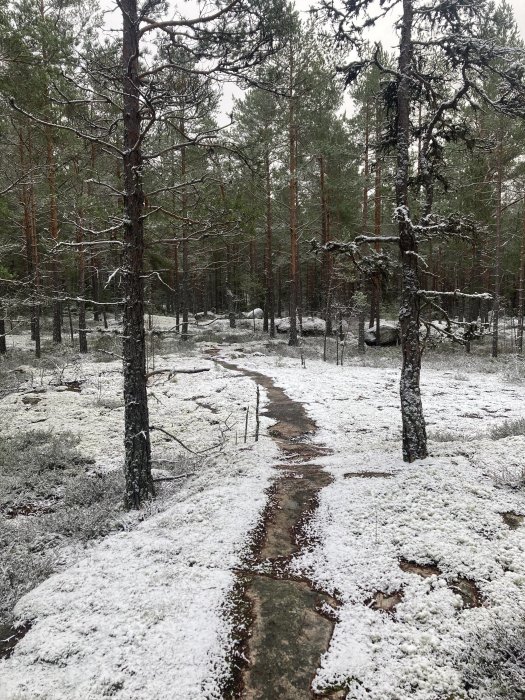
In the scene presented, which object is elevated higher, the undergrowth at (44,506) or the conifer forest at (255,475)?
the conifer forest at (255,475)

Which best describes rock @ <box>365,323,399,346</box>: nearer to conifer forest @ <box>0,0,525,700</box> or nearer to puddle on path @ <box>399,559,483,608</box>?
conifer forest @ <box>0,0,525,700</box>

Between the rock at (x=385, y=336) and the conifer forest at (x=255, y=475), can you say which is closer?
the conifer forest at (x=255, y=475)

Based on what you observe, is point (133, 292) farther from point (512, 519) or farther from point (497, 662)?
point (512, 519)

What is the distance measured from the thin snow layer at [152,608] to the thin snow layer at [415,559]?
0.89 meters

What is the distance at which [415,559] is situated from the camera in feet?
13.0

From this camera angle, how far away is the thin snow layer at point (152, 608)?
285 centimetres

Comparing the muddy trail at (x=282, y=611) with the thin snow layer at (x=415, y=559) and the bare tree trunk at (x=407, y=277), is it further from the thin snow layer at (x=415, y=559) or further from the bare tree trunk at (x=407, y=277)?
the bare tree trunk at (x=407, y=277)

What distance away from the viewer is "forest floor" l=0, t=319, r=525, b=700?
286 cm

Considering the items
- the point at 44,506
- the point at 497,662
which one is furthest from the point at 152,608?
the point at 44,506

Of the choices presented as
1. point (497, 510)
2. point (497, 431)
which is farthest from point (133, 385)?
point (497, 431)

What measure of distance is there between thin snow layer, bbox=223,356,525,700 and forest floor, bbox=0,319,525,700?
15 millimetres

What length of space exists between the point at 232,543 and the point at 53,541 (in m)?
2.49

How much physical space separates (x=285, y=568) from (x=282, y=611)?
0.57 m

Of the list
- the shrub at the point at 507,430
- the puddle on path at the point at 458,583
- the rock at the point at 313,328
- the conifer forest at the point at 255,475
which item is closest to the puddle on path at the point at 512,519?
the conifer forest at the point at 255,475
